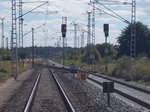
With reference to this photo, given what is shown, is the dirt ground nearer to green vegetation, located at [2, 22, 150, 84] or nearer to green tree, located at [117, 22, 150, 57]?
green vegetation, located at [2, 22, 150, 84]

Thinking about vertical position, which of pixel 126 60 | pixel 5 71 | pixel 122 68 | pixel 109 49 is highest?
pixel 109 49

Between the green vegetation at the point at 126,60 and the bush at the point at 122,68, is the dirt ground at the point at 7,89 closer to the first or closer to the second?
the green vegetation at the point at 126,60

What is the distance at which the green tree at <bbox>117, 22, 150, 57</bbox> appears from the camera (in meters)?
100

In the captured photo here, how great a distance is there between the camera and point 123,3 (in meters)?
52.6

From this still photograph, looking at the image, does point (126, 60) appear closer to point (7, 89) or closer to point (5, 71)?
point (5, 71)

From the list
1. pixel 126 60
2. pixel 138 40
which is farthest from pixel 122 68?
pixel 138 40

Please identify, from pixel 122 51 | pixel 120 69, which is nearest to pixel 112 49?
pixel 122 51

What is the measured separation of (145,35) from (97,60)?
14.2m

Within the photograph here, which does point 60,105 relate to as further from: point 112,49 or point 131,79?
point 112,49

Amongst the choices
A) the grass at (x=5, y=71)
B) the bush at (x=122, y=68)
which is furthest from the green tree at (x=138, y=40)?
the bush at (x=122, y=68)

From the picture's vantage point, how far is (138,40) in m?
101

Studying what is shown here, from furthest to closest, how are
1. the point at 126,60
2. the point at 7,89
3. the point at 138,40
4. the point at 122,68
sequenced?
the point at 138,40, the point at 126,60, the point at 122,68, the point at 7,89

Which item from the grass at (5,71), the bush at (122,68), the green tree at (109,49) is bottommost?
the grass at (5,71)

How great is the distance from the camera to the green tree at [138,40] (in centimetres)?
10006
